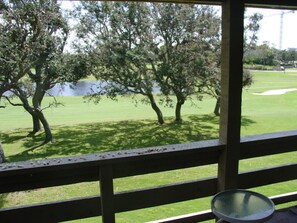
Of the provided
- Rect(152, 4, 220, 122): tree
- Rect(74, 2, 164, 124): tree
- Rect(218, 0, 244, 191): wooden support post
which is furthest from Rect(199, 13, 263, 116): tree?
Rect(218, 0, 244, 191): wooden support post

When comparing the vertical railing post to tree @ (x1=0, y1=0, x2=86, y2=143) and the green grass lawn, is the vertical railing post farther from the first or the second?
tree @ (x1=0, y1=0, x2=86, y2=143)

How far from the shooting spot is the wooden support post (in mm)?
1498

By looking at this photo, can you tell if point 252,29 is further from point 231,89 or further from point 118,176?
point 118,176

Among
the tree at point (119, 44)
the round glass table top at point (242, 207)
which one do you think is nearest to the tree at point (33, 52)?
the tree at point (119, 44)

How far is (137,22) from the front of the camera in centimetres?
692

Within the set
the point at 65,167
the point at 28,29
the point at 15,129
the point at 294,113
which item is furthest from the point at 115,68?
the point at 65,167

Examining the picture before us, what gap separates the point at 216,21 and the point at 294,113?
3523mm

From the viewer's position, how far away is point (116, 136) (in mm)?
7023

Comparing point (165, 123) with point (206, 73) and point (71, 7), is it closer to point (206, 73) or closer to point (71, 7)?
point (206, 73)

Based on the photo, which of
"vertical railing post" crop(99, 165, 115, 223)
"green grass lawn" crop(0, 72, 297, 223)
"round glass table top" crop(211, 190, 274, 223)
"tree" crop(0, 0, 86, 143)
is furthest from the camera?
"green grass lawn" crop(0, 72, 297, 223)

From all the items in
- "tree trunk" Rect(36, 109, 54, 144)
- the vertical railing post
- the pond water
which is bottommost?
"tree trunk" Rect(36, 109, 54, 144)

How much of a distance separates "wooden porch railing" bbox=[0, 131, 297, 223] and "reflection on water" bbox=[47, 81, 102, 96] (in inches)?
192

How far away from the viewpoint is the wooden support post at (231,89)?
4.91 feet

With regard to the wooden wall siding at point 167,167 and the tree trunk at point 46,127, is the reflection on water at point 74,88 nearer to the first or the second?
the tree trunk at point 46,127
